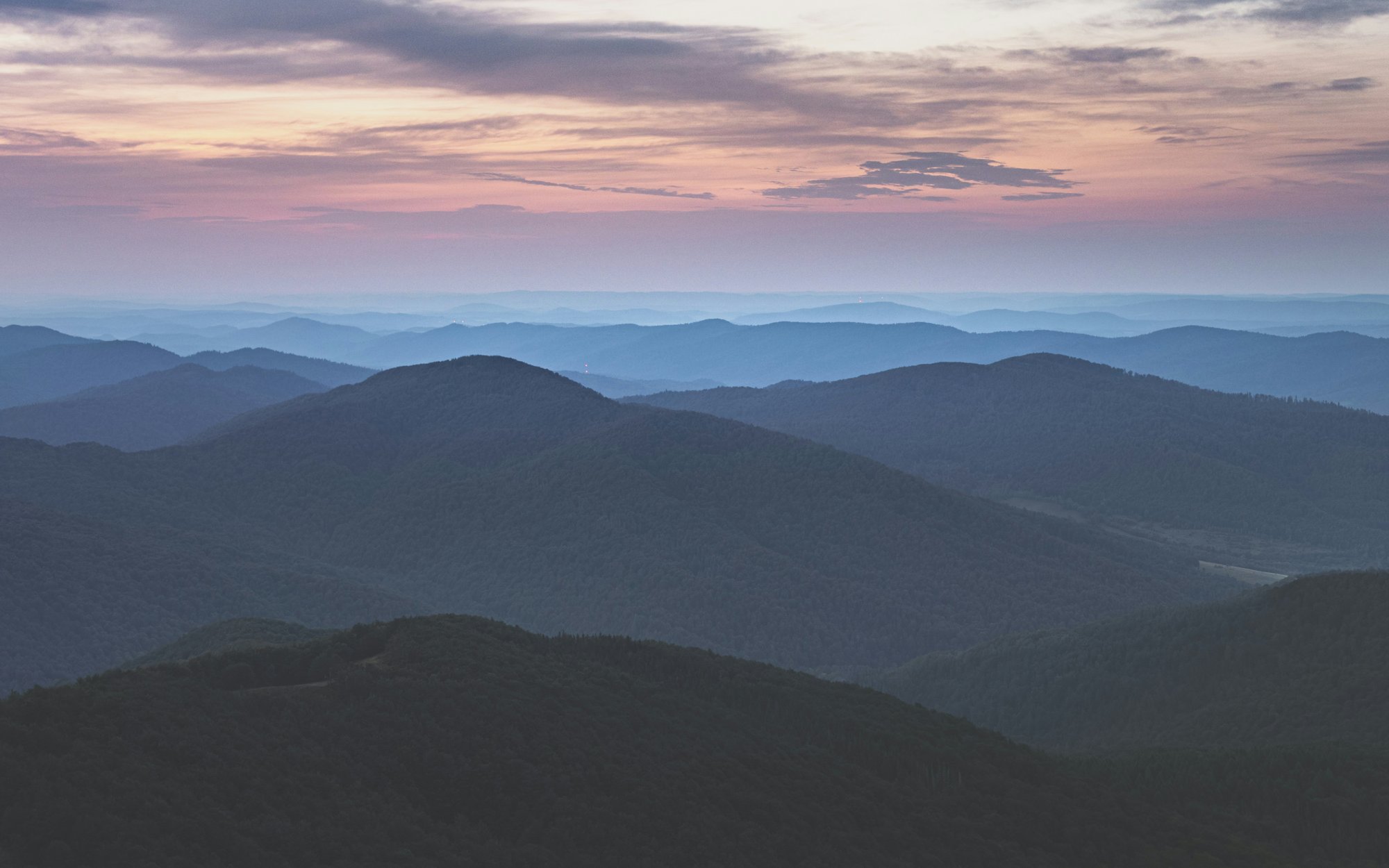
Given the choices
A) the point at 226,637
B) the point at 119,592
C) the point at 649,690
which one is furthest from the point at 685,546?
the point at 649,690

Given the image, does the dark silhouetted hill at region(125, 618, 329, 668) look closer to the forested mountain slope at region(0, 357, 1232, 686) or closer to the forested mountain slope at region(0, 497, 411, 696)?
the forested mountain slope at region(0, 497, 411, 696)

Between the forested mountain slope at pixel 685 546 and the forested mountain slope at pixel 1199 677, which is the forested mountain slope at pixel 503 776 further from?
the forested mountain slope at pixel 685 546

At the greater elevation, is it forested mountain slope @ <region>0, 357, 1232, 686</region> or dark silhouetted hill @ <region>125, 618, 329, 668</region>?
dark silhouetted hill @ <region>125, 618, 329, 668</region>

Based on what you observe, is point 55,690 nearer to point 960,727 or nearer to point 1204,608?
point 960,727

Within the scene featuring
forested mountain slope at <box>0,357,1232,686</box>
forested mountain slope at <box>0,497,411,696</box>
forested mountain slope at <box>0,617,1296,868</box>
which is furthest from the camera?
forested mountain slope at <box>0,357,1232,686</box>

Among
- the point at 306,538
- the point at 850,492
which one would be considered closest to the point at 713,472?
the point at 850,492

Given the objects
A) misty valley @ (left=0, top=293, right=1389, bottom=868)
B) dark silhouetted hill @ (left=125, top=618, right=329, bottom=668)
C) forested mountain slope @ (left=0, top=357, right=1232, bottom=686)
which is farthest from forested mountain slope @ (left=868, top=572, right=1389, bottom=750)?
dark silhouetted hill @ (left=125, top=618, right=329, bottom=668)

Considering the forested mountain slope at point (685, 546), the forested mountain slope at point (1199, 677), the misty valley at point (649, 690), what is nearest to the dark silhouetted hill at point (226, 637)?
the misty valley at point (649, 690)
